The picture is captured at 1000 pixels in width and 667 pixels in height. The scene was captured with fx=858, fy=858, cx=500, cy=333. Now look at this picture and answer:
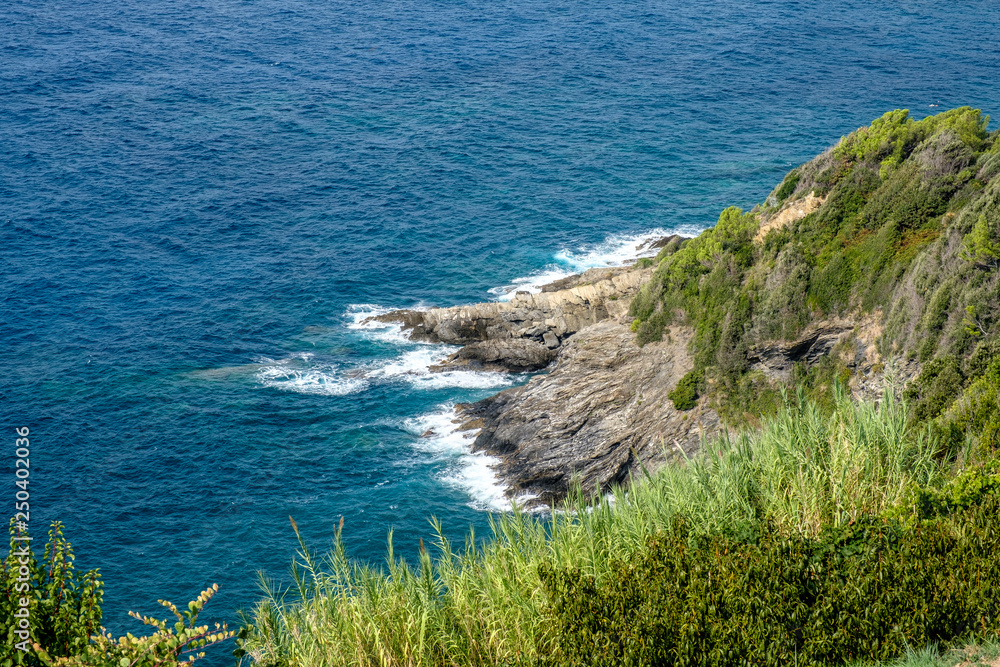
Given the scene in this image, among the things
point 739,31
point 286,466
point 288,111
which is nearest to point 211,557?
point 286,466

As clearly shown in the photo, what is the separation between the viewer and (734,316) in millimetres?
40062

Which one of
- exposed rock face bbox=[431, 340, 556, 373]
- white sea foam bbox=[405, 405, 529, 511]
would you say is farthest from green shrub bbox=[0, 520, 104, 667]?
exposed rock face bbox=[431, 340, 556, 373]

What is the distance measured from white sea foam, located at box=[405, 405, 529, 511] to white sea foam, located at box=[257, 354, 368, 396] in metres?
6.01

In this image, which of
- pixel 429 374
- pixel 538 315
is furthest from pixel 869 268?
pixel 429 374

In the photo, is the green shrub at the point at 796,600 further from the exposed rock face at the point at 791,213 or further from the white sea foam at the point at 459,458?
the white sea foam at the point at 459,458

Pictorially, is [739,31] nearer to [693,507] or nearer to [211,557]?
[211,557]

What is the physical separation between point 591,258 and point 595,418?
27.6m

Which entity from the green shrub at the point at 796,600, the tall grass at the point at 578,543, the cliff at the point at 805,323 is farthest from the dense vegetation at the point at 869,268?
the green shrub at the point at 796,600

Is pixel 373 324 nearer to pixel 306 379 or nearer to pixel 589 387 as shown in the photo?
pixel 306 379

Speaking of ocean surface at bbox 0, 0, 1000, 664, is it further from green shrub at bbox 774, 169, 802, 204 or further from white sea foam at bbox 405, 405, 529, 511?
green shrub at bbox 774, 169, 802, 204

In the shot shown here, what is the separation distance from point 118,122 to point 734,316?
80.0 m

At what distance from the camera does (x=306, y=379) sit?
56.8 meters

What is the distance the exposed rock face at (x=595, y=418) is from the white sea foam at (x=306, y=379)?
10628 mm

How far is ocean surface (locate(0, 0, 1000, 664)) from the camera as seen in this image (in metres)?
46.6
